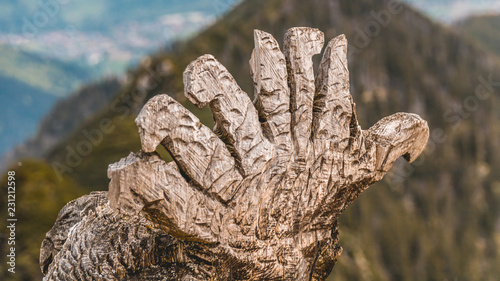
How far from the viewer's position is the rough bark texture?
2.73 metres

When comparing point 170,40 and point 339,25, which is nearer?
point 170,40

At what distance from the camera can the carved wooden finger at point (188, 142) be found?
8.38 ft

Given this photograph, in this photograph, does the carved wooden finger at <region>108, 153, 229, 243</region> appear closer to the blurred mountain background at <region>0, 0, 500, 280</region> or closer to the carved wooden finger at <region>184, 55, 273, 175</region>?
the carved wooden finger at <region>184, 55, 273, 175</region>

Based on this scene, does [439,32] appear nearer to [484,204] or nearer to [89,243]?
[484,204]

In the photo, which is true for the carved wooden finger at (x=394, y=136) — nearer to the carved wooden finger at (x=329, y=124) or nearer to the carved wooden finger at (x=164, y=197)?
the carved wooden finger at (x=329, y=124)

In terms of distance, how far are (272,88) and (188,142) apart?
0.71 meters

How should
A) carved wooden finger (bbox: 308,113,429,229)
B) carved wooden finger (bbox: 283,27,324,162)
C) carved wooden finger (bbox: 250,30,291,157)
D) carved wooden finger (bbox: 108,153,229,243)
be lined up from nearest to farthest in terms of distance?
1. carved wooden finger (bbox: 108,153,229,243)
2. carved wooden finger (bbox: 250,30,291,157)
3. carved wooden finger (bbox: 283,27,324,162)
4. carved wooden finger (bbox: 308,113,429,229)

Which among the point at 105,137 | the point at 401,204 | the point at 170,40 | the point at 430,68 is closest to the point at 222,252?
the point at 105,137

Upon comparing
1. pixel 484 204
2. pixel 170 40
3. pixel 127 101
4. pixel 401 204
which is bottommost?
pixel 484 204

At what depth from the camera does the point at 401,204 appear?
32.3 meters

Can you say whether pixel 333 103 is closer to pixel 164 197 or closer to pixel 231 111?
pixel 231 111

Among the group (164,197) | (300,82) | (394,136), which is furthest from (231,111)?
(394,136)

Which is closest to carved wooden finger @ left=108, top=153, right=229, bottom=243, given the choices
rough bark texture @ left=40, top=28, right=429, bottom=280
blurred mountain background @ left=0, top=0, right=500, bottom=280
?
rough bark texture @ left=40, top=28, right=429, bottom=280

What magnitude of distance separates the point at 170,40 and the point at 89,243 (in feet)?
75.0
